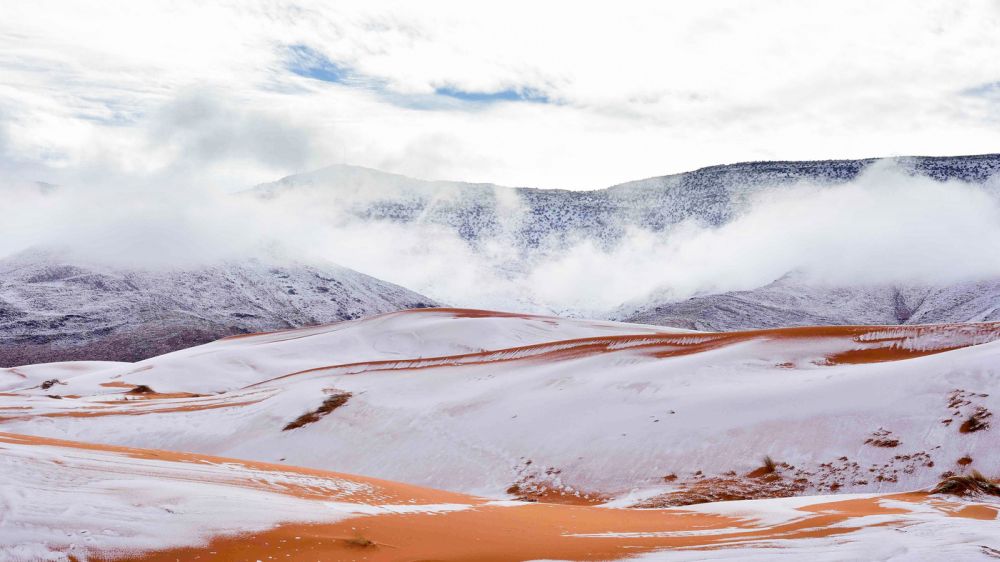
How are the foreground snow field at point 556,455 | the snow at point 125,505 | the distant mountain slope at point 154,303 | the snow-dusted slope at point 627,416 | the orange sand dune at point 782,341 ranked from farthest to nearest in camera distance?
the distant mountain slope at point 154,303 < the orange sand dune at point 782,341 < the snow-dusted slope at point 627,416 < the foreground snow field at point 556,455 < the snow at point 125,505

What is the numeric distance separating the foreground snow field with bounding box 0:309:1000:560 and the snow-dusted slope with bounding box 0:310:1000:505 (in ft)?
0.22

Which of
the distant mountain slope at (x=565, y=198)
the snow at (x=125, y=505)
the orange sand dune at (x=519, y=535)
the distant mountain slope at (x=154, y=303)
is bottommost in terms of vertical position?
the distant mountain slope at (x=154, y=303)

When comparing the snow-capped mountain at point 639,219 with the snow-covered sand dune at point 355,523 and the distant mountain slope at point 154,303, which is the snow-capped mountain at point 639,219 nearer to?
the distant mountain slope at point 154,303

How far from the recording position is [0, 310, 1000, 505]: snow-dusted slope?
15414 millimetres

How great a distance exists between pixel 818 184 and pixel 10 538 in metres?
155

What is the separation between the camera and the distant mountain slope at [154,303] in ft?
324

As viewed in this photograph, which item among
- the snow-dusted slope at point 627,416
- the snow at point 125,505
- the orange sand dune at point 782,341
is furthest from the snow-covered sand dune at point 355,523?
the orange sand dune at point 782,341

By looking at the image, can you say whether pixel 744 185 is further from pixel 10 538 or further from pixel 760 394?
pixel 10 538

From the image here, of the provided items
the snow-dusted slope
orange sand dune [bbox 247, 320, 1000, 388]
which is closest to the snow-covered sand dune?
the snow-dusted slope

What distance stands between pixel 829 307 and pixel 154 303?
8923 centimetres

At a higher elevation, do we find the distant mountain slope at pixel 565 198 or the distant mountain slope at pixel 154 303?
the distant mountain slope at pixel 565 198

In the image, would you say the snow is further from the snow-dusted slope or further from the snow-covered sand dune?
the snow-dusted slope

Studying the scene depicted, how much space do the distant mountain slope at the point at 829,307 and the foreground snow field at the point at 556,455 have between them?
7394cm

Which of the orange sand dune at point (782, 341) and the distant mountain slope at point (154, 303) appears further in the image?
the distant mountain slope at point (154, 303)
